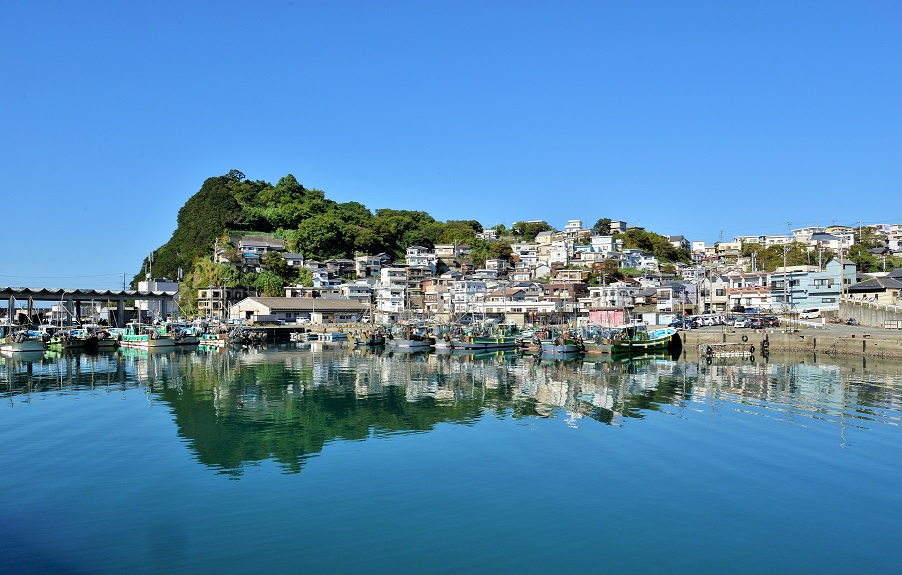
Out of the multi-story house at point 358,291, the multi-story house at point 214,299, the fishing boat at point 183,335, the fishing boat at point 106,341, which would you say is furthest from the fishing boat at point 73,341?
the multi-story house at point 358,291

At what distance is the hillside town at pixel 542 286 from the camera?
5228 centimetres

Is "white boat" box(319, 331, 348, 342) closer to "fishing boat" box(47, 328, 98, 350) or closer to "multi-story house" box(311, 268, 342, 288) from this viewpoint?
"multi-story house" box(311, 268, 342, 288)

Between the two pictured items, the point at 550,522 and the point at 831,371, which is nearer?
the point at 550,522

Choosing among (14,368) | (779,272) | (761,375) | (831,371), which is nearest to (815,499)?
(761,375)

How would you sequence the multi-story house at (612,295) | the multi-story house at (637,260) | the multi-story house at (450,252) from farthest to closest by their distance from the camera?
the multi-story house at (450,252)
the multi-story house at (637,260)
the multi-story house at (612,295)

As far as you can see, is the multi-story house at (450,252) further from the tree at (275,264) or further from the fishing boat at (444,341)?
the fishing boat at (444,341)

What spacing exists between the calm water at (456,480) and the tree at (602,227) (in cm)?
7550

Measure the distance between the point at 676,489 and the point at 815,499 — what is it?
2.08 meters

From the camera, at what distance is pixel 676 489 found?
36.5ft

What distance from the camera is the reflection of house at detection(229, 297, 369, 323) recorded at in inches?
2422

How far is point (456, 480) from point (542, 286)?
54.3 m

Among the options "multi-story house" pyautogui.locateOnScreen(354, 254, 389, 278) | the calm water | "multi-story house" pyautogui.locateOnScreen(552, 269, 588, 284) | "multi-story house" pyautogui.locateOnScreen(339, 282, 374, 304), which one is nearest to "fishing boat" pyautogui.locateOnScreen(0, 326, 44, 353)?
the calm water

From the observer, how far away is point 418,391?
929 inches

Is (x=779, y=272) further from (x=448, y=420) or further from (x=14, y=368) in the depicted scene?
(x=14, y=368)
